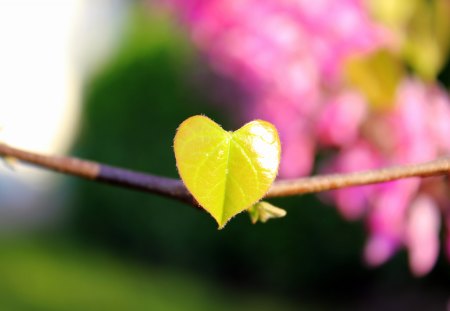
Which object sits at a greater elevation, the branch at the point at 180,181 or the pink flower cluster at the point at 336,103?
the pink flower cluster at the point at 336,103

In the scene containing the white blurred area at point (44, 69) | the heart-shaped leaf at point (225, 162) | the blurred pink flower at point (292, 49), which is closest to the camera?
the heart-shaped leaf at point (225, 162)

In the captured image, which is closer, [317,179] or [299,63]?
[317,179]

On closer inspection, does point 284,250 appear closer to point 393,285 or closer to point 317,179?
point 393,285

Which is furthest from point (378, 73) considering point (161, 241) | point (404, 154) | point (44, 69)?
point (44, 69)

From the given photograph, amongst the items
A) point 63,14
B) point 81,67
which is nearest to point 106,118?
point 81,67

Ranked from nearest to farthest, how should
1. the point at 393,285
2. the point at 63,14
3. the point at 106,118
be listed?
1. the point at 393,285
2. the point at 106,118
3. the point at 63,14

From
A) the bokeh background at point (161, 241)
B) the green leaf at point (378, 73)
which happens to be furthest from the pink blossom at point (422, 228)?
the bokeh background at point (161, 241)

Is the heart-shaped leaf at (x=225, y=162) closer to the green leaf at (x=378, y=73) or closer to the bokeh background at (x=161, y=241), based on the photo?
the green leaf at (x=378, y=73)
